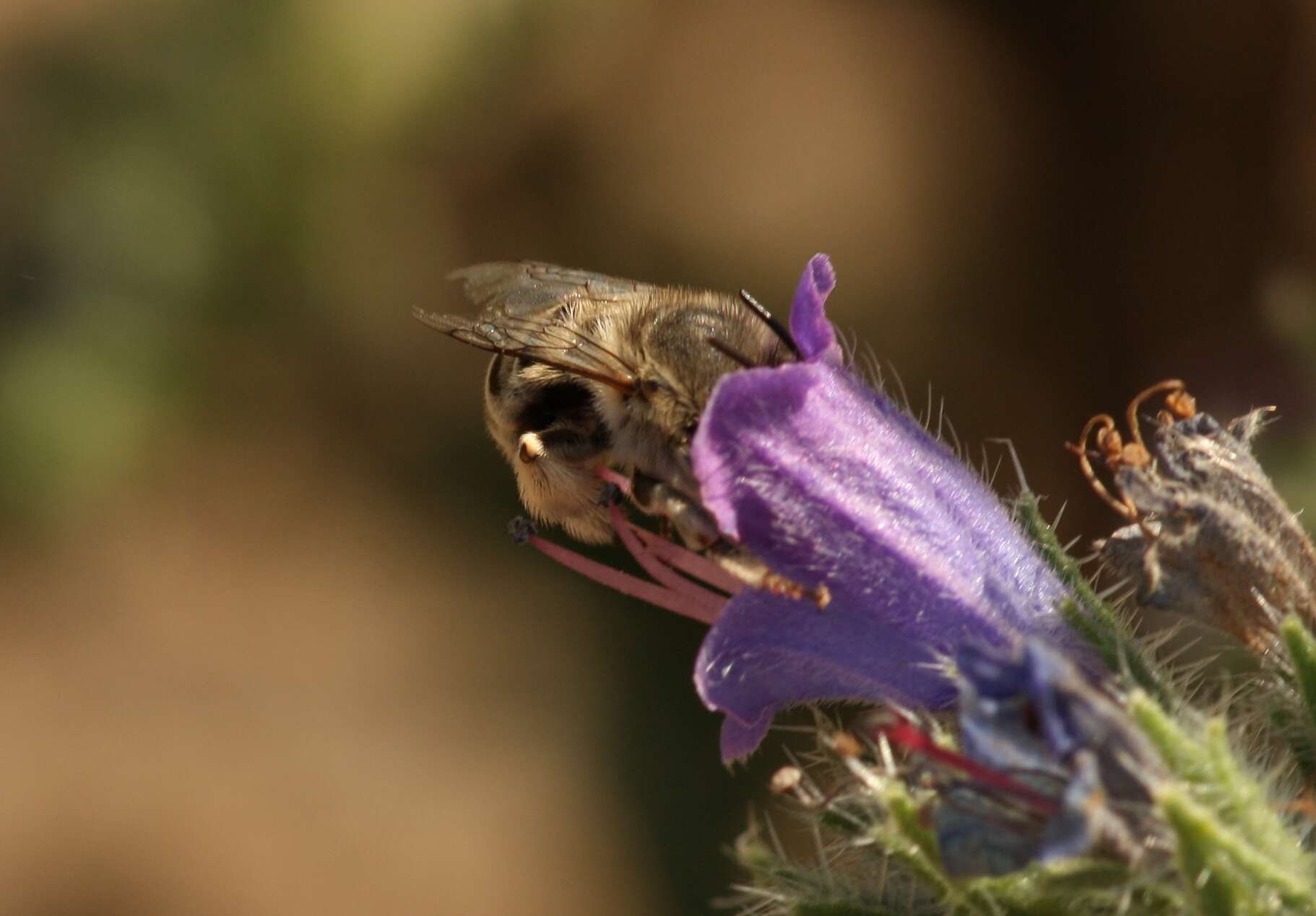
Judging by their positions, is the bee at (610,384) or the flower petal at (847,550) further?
the bee at (610,384)

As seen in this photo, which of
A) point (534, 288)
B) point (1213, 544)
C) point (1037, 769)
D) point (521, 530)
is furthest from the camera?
point (534, 288)

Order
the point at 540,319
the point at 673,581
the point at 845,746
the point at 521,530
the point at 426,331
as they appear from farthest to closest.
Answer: the point at 426,331 < the point at 540,319 < the point at 521,530 < the point at 673,581 < the point at 845,746

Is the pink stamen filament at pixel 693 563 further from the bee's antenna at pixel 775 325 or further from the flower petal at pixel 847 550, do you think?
the bee's antenna at pixel 775 325

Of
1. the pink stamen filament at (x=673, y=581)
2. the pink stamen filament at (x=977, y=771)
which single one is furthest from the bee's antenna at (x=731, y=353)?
the pink stamen filament at (x=977, y=771)

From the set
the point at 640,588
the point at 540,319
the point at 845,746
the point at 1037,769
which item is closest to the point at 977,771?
the point at 1037,769

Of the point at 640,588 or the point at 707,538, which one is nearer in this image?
the point at 707,538

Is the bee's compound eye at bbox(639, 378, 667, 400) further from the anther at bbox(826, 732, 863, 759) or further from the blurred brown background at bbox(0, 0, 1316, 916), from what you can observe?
the blurred brown background at bbox(0, 0, 1316, 916)

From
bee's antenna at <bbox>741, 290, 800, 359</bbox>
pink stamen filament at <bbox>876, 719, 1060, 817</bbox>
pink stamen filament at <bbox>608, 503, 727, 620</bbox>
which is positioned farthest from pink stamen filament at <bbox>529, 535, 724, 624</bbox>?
pink stamen filament at <bbox>876, 719, 1060, 817</bbox>

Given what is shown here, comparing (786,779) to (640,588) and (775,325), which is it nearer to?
(640,588)
